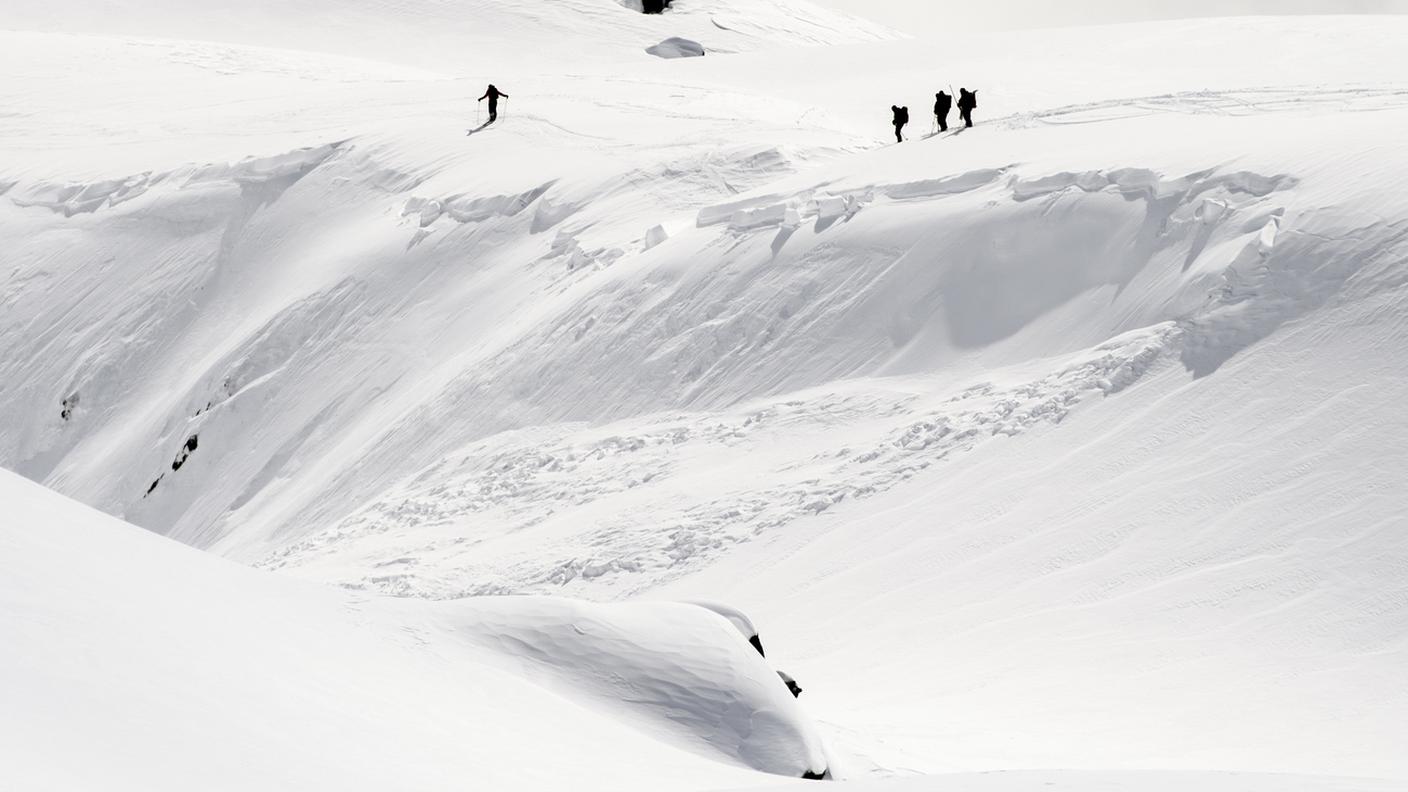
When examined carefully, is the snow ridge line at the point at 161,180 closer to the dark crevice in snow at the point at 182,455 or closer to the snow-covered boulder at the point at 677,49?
the dark crevice in snow at the point at 182,455

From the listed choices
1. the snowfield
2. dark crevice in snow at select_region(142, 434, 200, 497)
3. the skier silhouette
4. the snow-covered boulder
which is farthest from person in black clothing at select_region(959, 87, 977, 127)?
the snow-covered boulder

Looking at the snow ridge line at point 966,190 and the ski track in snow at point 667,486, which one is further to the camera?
the snow ridge line at point 966,190

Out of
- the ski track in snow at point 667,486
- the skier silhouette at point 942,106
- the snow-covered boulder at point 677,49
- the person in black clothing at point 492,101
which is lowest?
the ski track in snow at point 667,486

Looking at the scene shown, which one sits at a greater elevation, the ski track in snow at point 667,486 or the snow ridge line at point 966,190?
the snow ridge line at point 966,190

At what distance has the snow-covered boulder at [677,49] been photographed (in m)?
55.8

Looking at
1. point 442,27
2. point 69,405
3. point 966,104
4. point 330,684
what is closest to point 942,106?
point 966,104

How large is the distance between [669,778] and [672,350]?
593 inches

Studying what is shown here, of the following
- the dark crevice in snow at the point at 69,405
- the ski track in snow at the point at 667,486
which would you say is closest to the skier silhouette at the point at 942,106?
the ski track in snow at the point at 667,486

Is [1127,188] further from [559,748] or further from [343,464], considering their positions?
[559,748]

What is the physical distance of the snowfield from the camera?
909 cm

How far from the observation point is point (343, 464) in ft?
82.5

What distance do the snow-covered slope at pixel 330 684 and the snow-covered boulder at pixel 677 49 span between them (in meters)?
45.9

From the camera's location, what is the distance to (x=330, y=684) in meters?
8.64

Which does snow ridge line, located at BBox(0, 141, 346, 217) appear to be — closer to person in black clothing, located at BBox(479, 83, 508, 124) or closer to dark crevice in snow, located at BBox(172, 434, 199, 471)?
person in black clothing, located at BBox(479, 83, 508, 124)
